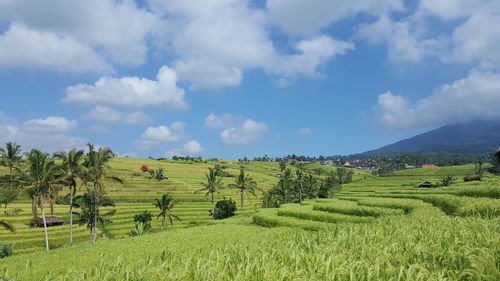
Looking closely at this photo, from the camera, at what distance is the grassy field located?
5043 mm

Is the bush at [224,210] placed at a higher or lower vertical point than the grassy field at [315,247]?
lower

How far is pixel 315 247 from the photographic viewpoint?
729 centimetres

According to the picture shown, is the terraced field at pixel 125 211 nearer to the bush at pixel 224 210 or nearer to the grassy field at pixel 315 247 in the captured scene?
the grassy field at pixel 315 247

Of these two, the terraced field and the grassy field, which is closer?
the grassy field

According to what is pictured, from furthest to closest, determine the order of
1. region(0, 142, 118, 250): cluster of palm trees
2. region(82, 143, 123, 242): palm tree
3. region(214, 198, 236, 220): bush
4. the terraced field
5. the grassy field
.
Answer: region(214, 198, 236, 220): bush
the terraced field
region(82, 143, 123, 242): palm tree
region(0, 142, 118, 250): cluster of palm trees
the grassy field

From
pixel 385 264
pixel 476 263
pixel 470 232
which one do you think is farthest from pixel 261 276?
pixel 470 232

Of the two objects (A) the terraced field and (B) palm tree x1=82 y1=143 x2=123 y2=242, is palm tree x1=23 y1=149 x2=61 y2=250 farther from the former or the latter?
(A) the terraced field

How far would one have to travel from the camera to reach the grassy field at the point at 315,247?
5043 mm

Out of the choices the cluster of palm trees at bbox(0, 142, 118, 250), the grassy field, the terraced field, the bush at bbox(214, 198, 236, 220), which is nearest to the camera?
the grassy field

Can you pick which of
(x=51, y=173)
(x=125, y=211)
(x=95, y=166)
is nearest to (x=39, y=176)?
(x=51, y=173)

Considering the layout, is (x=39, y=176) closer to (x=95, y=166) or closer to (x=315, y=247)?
(x=95, y=166)

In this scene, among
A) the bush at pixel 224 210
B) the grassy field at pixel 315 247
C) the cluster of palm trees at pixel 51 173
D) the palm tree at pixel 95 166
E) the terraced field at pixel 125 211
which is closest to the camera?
the grassy field at pixel 315 247

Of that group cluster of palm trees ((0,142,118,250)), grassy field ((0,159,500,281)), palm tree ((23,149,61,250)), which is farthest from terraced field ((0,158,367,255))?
palm tree ((23,149,61,250))

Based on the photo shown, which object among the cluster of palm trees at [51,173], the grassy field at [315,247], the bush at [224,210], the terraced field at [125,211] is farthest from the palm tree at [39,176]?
the bush at [224,210]
